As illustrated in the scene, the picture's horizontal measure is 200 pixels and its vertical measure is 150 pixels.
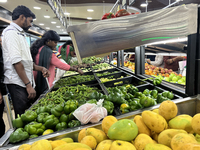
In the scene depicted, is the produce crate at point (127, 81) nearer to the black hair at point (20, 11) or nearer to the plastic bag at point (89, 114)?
the plastic bag at point (89, 114)

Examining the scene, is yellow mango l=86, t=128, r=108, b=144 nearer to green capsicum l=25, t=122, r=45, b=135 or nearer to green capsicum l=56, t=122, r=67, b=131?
green capsicum l=56, t=122, r=67, b=131

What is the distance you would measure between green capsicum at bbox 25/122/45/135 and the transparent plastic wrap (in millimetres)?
822

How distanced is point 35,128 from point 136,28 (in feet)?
4.19

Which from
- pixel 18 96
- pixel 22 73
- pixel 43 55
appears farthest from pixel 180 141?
pixel 43 55

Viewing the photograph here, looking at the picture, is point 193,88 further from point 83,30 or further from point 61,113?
point 61,113

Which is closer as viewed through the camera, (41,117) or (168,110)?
(168,110)

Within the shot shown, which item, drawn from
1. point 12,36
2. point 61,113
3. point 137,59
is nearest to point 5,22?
point 12,36

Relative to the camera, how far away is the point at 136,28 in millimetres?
1124

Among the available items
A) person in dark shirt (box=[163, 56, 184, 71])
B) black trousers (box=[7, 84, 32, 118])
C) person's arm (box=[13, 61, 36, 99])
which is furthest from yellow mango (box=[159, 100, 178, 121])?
person in dark shirt (box=[163, 56, 184, 71])

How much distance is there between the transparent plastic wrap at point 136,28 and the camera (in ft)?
3.58

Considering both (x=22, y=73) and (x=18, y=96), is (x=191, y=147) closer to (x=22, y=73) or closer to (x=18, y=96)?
(x=22, y=73)

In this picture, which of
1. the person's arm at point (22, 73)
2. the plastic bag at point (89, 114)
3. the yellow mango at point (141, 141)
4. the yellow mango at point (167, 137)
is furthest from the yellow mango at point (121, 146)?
the person's arm at point (22, 73)

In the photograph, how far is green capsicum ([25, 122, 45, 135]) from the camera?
1.27 metres

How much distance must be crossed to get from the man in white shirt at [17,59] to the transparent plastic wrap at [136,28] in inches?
66.0
